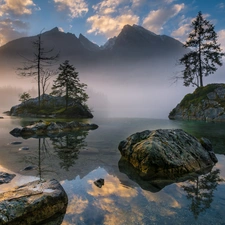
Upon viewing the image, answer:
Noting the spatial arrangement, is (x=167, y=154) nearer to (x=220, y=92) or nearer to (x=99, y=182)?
(x=99, y=182)

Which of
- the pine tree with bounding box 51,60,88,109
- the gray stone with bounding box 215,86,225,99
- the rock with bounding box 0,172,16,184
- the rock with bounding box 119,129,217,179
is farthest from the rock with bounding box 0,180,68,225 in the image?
the gray stone with bounding box 215,86,225,99

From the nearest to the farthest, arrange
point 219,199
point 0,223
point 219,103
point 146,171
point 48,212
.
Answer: point 0,223, point 48,212, point 219,199, point 146,171, point 219,103

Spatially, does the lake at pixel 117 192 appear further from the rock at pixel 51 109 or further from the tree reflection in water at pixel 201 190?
the rock at pixel 51 109

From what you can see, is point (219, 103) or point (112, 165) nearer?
point (112, 165)

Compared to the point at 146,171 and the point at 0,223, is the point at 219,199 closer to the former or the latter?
the point at 146,171

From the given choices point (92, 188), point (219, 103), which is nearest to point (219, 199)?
point (92, 188)

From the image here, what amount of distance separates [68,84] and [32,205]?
131ft

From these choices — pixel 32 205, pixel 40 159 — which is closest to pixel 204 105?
pixel 40 159

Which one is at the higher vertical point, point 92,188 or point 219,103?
point 219,103

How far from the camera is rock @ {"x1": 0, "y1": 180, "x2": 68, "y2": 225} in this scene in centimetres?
433

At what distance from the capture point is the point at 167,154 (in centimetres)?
857

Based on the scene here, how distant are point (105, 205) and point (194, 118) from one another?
36660 mm

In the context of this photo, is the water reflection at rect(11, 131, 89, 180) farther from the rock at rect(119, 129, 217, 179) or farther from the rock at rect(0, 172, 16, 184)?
the rock at rect(119, 129, 217, 179)

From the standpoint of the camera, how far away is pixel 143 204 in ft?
17.8
